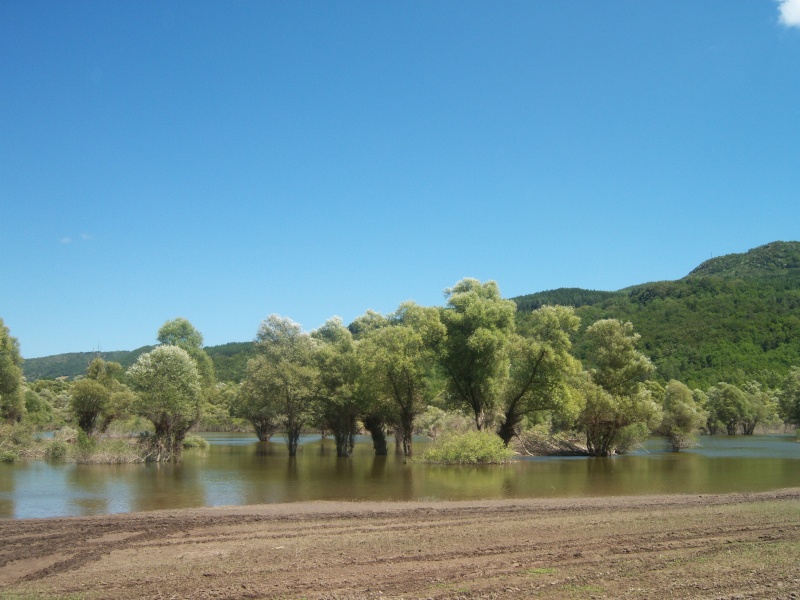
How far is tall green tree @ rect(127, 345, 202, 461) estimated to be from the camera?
4094cm

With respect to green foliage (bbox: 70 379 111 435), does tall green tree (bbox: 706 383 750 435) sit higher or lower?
lower

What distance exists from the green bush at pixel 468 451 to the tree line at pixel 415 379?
4.87 meters

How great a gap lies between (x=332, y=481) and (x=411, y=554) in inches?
714

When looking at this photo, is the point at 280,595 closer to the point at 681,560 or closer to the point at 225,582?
the point at 225,582

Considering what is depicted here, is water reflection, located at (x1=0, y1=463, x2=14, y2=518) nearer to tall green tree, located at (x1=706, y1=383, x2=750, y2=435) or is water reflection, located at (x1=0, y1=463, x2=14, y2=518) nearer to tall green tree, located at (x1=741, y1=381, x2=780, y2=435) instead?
tall green tree, located at (x1=706, y1=383, x2=750, y2=435)

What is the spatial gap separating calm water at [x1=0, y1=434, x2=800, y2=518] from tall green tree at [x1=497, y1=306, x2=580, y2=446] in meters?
4.98

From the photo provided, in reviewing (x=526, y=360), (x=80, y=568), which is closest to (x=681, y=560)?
(x=80, y=568)

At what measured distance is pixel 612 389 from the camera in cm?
5069

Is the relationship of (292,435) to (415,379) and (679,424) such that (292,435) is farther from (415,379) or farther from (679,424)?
(679,424)

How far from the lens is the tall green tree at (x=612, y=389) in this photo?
49000 millimetres

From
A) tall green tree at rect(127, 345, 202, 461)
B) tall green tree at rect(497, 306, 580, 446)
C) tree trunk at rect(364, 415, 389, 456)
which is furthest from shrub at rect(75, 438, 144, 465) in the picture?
tall green tree at rect(497, 306, 580, 446)

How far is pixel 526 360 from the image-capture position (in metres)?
45.0

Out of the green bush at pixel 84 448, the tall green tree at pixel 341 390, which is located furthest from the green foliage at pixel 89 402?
the tall green tree at pixel 341 390

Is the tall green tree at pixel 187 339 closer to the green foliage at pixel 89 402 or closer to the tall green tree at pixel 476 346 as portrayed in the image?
the green foliage at pixel 89 402
